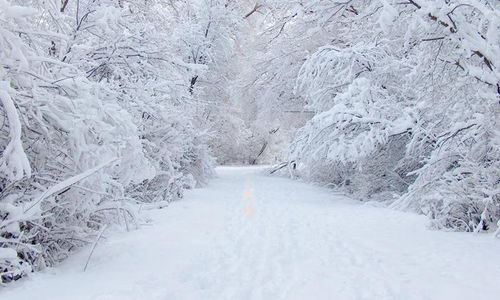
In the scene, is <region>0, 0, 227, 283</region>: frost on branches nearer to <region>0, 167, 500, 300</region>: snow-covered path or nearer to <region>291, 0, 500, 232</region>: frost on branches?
<region>0, 167, 500, 300</region>: snow-covered path

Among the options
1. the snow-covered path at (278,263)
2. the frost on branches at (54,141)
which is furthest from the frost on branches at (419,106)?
the frost on branches at (54,141)

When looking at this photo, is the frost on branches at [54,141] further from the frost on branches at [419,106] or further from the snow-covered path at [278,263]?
the frost on branches at [419,106]

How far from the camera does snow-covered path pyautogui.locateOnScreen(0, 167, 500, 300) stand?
4449 mm

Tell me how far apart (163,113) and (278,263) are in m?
4.44

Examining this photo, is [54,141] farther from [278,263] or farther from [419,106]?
[419,106]

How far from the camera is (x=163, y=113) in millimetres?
9141

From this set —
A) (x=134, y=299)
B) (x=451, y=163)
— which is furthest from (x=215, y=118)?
(x=134, y=299)

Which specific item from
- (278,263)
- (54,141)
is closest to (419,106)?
(278,263)

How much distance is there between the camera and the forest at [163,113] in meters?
4.70

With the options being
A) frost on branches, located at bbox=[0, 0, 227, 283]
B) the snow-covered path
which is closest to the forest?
frost on branches, located at bbox=[0, 0, 227, 283]

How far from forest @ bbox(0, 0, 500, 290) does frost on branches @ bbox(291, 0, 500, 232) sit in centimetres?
3

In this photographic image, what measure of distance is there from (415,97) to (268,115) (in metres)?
8.98

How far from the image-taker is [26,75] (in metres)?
4.68

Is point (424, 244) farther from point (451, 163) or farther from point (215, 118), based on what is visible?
A: point (215, 118)
